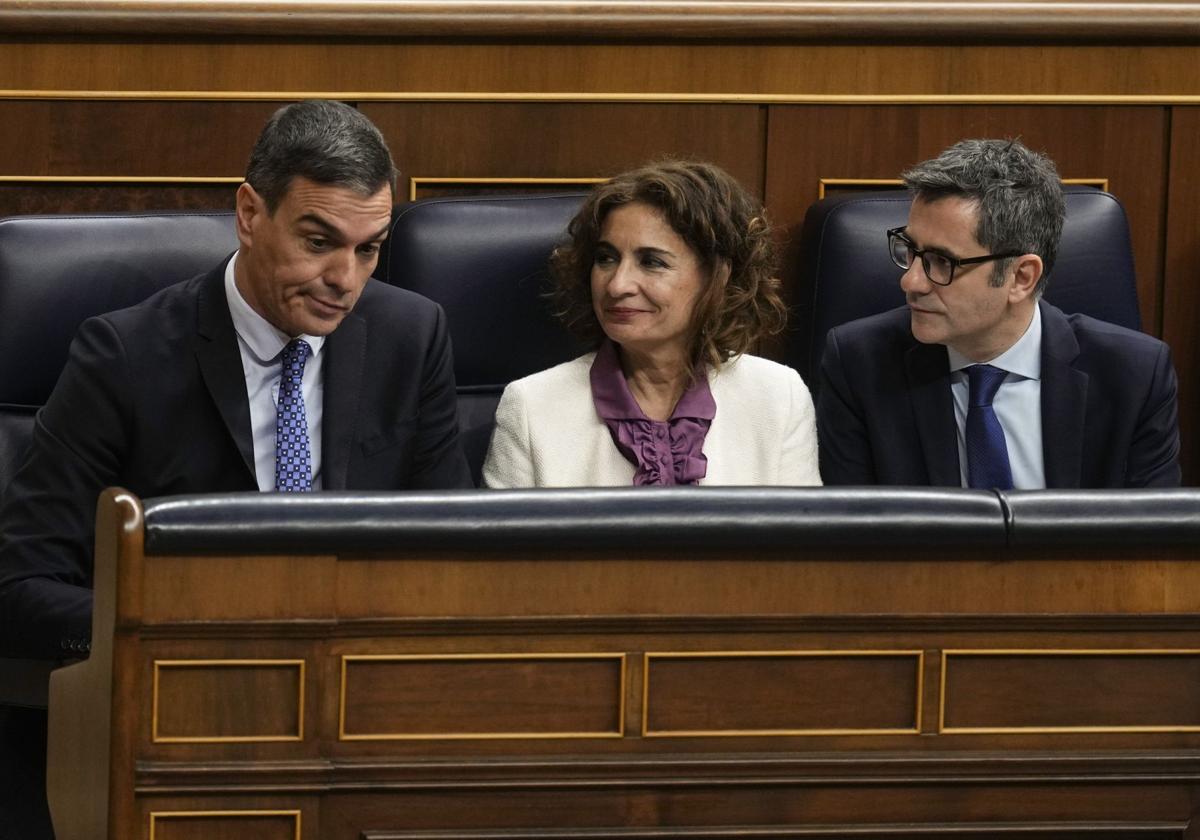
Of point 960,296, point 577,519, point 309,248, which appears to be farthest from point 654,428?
point 577,519

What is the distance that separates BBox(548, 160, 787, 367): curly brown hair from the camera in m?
2.11

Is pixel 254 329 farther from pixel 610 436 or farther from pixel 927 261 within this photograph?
pixel 927 261

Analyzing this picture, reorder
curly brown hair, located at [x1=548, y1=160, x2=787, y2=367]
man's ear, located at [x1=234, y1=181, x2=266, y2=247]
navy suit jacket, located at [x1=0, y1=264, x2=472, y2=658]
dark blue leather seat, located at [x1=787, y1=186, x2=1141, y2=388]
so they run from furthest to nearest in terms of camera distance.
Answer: dark blue leather seat, located at [x1=787, y1=186, x2=1141, y2=388] < curly brown hair, located at [x1=548, y1=160, x2=787, y2=367] < man's ear, located at [x1=234, y1=181, x2=266, y2=247] < navy suit jacket, located at [x1=0, y1=264, x2=472, y2=658]

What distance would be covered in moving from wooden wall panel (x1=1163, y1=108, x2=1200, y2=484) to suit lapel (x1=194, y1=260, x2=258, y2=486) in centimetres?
140

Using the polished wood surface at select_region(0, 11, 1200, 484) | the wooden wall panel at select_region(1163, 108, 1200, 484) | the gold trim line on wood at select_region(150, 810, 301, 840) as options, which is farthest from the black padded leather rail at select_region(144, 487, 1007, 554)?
the wooden wall panel at select_region(1163, 108, 1200, 484)

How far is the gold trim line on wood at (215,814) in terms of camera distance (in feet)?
3.98

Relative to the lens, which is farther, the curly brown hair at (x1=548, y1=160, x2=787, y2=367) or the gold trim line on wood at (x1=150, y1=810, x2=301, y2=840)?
the curly brown hair at (x1=548, y1=160, x2=787, y2=367)

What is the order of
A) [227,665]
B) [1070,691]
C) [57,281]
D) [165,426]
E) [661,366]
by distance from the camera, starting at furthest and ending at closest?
1. [661,366]
2. [57,281]
3. [165,426]
4. [1070,691]
5. [227,665]

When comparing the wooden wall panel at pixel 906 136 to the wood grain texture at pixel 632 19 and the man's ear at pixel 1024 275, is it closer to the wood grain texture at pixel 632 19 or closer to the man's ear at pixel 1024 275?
the wood grain texture at pixel 632 19

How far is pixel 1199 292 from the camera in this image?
2.50 meters

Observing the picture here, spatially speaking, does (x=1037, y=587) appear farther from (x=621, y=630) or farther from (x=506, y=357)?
(x=506, y=357)

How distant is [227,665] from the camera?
1.21m

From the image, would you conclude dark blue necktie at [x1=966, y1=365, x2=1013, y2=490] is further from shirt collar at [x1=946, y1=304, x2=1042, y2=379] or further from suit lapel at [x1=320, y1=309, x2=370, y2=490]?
suit lapel at [x1=320, y1=309, x2=370, y2=490]

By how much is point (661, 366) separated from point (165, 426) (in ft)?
2.09
